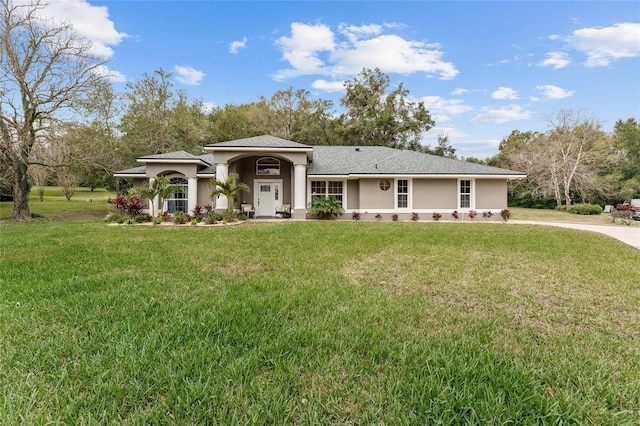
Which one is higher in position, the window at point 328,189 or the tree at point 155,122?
the tree at point 155,122

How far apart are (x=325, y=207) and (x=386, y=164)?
497 centimetres

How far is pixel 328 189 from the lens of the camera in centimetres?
1839

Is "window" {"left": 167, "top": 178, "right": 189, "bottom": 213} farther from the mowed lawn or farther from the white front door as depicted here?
the mowed lawn

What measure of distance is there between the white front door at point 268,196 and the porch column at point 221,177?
8.57ft

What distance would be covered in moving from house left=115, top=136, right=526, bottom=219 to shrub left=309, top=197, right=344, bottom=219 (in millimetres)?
628

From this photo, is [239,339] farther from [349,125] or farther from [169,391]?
[349,125]

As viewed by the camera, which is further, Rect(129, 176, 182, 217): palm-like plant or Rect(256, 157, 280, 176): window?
Rect(256, 157, 280, 176): window

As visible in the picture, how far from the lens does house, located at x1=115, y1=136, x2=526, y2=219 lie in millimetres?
16812

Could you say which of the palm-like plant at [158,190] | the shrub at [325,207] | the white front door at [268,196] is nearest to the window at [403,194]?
the shrub at [325,207]

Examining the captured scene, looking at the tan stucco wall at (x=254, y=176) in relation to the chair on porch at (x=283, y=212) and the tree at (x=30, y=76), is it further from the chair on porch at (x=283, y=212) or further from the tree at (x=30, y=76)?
the tree at (x=30, y=76)

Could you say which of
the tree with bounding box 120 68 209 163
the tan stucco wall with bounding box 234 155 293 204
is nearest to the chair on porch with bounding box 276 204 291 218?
the tan stucco wall with bounding box 234 155 293 204

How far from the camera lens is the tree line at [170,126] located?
1578 centimetres

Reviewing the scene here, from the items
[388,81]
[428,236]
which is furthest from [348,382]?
[388,81]

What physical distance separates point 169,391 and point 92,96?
20200mm
